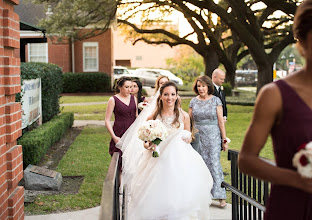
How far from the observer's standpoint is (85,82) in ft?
114

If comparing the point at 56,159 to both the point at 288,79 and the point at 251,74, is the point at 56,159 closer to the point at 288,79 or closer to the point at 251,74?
the point at 288,79

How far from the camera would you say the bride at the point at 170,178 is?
5926 mm

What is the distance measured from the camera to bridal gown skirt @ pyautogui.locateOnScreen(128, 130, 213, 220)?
19.4 ft

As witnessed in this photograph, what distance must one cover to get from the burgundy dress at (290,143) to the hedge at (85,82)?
32.9 meters

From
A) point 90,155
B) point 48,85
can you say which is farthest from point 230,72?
point 90,155

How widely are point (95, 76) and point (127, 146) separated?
28070 mm

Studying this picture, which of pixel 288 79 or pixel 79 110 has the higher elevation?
pixel 288 79

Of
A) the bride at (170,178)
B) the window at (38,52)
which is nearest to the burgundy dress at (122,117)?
the bride at (170,178)

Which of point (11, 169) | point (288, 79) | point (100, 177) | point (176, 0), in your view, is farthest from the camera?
point (176, 0)

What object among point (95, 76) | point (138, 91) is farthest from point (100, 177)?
point (95, 76)

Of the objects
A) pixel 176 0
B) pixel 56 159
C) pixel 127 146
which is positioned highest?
pixel 176 0

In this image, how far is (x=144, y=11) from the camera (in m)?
31.2

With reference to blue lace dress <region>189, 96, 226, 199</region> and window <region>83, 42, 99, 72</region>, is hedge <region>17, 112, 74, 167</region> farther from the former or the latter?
window <region>83, 42, 99, 72</region>

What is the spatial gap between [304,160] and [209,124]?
591 cm
